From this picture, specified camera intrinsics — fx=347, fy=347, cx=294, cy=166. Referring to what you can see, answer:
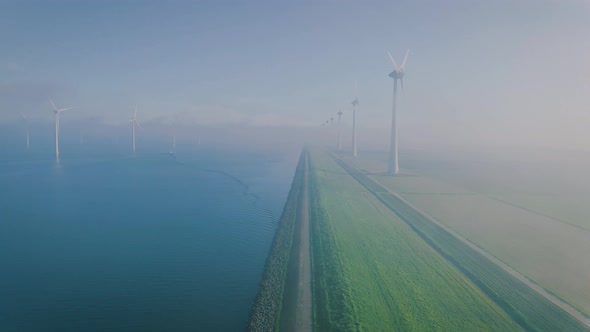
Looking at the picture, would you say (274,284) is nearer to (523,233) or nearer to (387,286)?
(387,286)

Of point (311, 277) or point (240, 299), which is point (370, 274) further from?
point (240, 299)

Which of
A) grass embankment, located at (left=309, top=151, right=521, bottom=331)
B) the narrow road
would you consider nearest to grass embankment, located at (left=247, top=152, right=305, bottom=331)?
the narrow road

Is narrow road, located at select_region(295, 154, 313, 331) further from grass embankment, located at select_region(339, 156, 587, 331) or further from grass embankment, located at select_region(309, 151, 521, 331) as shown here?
grass embankment, located at select_region(339, 156, 587, 331)

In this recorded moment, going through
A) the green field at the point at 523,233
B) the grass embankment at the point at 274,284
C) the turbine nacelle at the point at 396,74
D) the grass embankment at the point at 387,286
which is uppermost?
the turbine nacelle at the point at 396,74

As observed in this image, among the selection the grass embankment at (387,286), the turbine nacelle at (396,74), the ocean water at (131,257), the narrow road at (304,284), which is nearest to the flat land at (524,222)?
the grass embankment at (387,286)

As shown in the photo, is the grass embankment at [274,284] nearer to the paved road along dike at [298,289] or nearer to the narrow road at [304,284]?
the paved road along dike at [298,289]

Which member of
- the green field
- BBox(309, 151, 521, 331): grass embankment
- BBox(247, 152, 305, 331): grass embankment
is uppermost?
the green field
